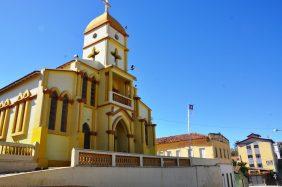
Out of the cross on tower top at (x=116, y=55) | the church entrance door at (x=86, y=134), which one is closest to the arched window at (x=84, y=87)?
the church entrance door at (x=86, y=134)

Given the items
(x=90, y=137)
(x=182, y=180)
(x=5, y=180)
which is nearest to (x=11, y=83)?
(x=90, y=137)

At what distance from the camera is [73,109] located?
1972 centimetres

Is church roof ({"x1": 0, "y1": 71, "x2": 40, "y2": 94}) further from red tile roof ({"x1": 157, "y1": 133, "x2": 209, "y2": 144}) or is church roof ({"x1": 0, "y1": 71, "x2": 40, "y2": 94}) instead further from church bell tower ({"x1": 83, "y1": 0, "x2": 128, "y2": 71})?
red tile roof ({"x1": 157, "y1": 133, "x2": 209, "y2": 144})

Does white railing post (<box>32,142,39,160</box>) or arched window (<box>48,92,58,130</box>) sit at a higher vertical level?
arched window (<box>48,92,58,130</box>)

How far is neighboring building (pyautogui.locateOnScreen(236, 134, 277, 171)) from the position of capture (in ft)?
222

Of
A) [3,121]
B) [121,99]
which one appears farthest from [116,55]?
[3,121]

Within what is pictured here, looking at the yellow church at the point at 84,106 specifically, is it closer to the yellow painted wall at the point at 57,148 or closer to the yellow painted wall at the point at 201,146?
the yellow painted wall at the point at 57,148

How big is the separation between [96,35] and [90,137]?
10.9m

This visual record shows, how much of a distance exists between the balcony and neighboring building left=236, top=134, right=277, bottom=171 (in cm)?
5599

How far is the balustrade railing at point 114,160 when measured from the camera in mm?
13219

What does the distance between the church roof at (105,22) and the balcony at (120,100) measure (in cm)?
785

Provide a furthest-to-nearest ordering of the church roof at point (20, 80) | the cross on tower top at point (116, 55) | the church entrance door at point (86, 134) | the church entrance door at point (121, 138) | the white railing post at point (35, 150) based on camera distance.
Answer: the cross on tower top at point (116, 55) → the church entrance door at point (121, 138) → the church entrance door at point (86, 134) → the church roof at point (20, 80) → the white railing post at point (35, 150)

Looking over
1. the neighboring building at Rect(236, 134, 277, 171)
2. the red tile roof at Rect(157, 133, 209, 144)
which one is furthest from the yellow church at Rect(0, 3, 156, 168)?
the neighboring building at Rect(236, 134, 277, 171)

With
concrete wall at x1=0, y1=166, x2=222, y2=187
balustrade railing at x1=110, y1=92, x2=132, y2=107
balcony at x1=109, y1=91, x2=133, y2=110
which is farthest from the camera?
balustrade railing at x1=110, y1=92, x2=132, y2=107
